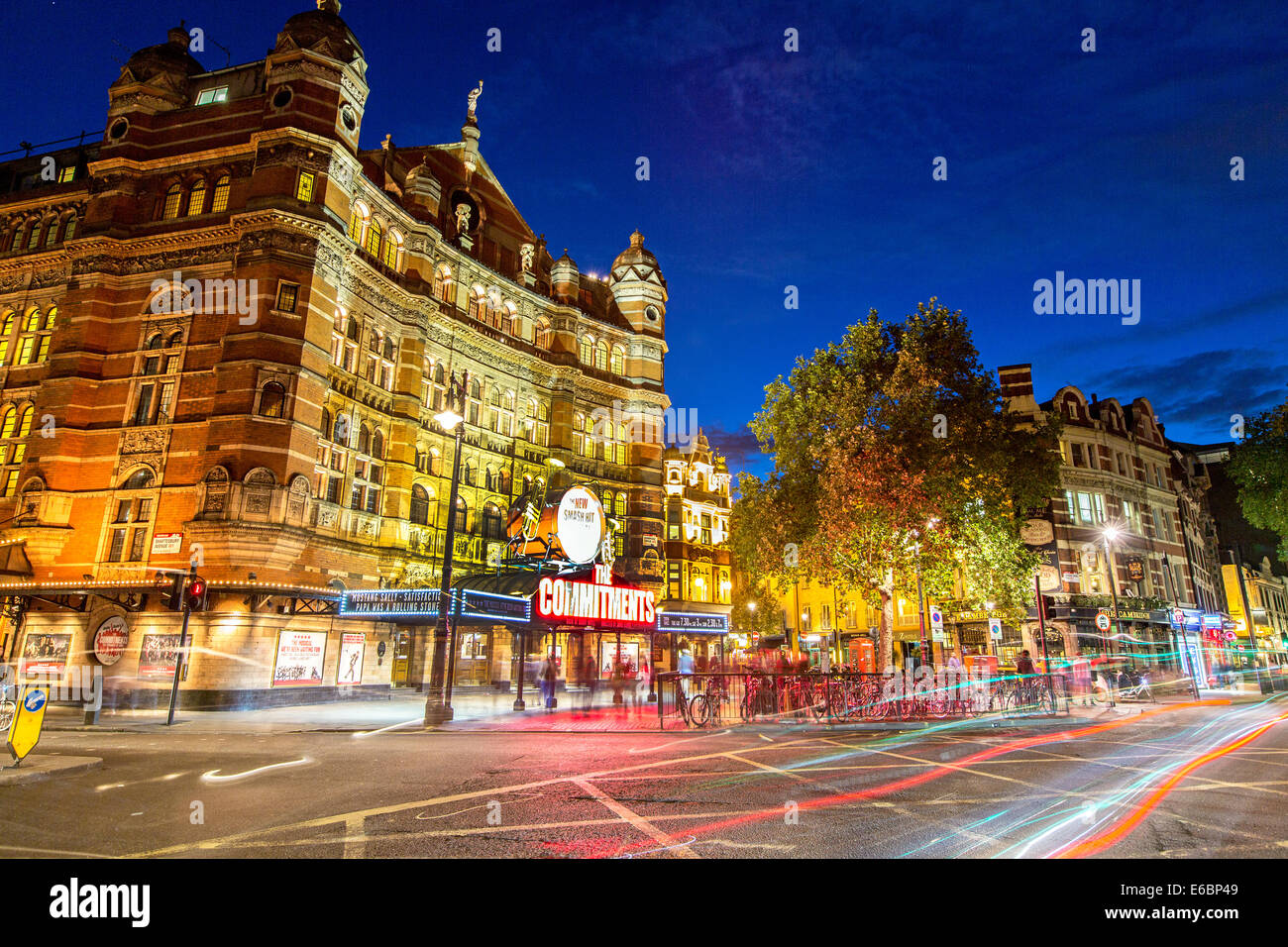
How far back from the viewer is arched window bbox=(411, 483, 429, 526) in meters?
34.2

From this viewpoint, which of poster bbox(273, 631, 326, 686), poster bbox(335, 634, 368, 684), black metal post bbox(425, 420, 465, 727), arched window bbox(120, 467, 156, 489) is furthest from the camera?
poster bbox(335, 634, 368, 684)

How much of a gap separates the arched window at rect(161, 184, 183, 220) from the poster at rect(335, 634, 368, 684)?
69.0ft

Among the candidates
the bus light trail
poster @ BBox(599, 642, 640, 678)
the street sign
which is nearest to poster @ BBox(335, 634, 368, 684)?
poster @ BBox(599, 642, 640, 678)

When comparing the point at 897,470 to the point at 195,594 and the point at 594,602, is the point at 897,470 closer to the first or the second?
the point at 594,602

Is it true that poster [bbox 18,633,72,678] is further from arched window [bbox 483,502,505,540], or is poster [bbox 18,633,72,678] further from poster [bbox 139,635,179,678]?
arched window [bbox 483,502,505,540]

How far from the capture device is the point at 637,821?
7484 millimetres

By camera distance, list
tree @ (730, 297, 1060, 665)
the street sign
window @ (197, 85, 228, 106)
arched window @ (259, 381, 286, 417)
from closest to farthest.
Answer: the street sign < tree @ (730, 297, 1060, 665) < arched window @ (259, 381, 286, 417) < window @ (197, 85, 228, 106)

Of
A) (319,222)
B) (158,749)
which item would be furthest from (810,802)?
(319,222)

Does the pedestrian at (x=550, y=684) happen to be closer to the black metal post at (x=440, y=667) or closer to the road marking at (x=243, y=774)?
the black metal post at (x=440, y=667)

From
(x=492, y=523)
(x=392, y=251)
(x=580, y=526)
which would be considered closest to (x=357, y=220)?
(x=392, y=251)

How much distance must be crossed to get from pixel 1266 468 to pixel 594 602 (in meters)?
36.7

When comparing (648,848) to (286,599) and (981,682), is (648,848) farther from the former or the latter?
(286,599)

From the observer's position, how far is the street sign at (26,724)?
10.7 m
